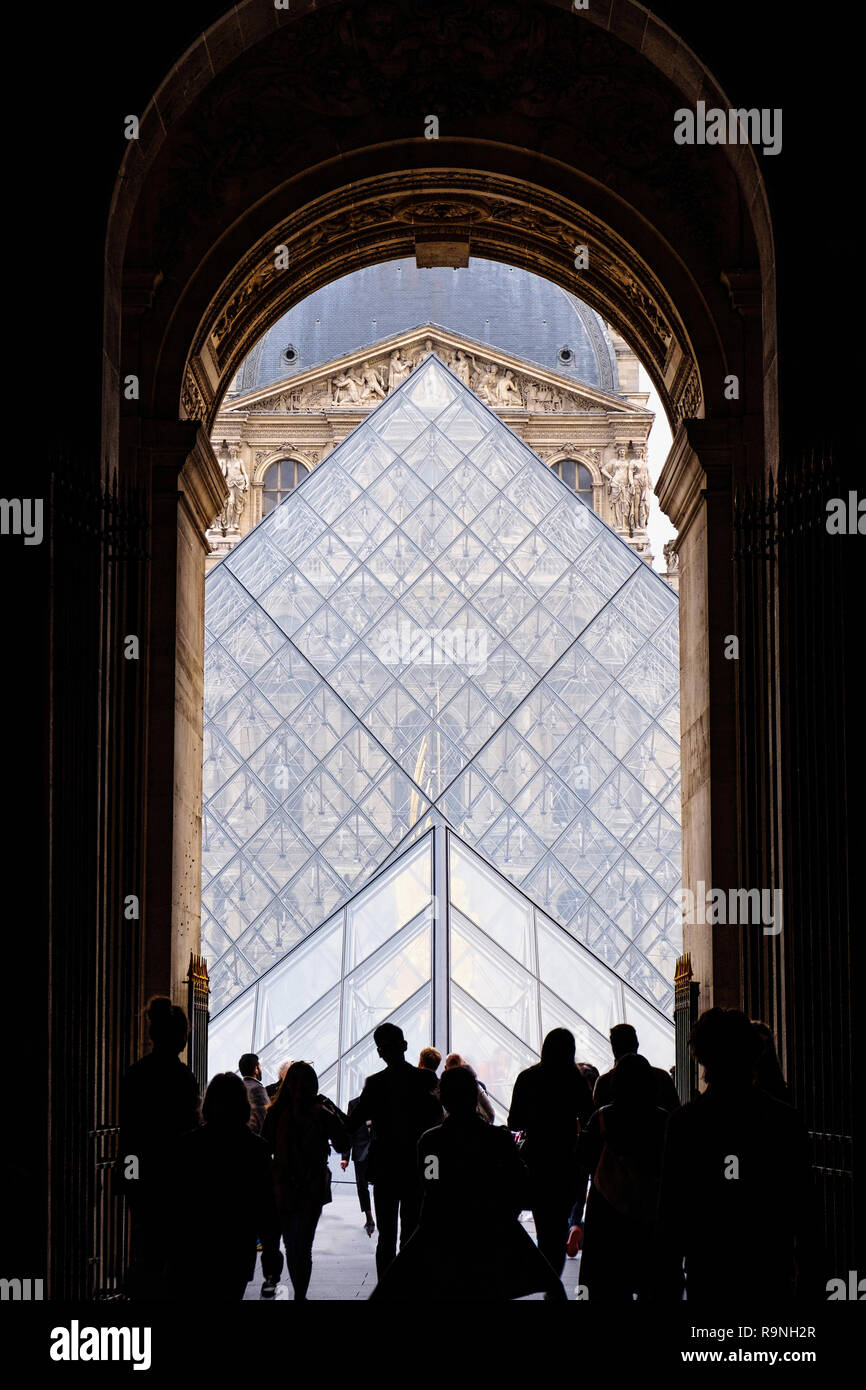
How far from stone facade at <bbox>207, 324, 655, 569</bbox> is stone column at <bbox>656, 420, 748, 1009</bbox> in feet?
95.3

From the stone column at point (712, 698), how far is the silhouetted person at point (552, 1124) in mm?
2529

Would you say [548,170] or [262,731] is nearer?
[548,170]

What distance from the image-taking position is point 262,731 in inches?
825

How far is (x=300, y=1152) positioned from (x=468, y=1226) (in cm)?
200

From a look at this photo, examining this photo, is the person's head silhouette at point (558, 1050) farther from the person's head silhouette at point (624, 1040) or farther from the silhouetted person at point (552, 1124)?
the person's head silhouette at point (624, 1040)

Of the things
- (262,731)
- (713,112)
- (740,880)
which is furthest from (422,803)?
(713,112)

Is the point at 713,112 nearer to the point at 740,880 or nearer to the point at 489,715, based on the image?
the point at 740,880

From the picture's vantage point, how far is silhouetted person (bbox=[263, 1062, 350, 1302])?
248 inches

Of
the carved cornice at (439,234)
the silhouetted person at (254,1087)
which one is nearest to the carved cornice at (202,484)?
the carved cornice at (439,234)

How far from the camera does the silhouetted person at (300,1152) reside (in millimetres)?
6309

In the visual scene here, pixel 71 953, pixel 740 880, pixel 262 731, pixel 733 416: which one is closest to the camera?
pixel 71 953

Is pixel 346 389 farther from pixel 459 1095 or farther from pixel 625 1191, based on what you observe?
pixel 459 1095

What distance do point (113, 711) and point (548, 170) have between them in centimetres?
399

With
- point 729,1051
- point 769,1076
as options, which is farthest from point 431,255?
point 729,1051
